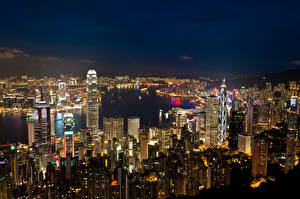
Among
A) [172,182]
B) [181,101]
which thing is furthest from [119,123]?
[181,101]

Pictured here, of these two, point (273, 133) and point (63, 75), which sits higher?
point (63, 75)

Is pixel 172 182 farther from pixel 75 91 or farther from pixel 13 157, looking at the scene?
pixel 75 91

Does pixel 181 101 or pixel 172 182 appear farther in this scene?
Answer: pixel 181 101

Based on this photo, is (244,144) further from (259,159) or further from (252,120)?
(252,120)

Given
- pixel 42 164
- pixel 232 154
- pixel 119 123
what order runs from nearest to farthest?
pixel 42 164
pixel 232 154
pixel 119 123

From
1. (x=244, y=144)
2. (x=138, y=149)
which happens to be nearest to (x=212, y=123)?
(x=244, y=144)

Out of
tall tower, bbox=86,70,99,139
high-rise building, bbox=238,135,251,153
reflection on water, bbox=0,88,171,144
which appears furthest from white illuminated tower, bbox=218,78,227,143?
tall tower, bbox=86,70,99,139

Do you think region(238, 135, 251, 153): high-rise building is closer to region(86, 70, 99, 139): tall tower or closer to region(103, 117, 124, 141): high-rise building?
region(103, 117, 124, 141): high-rise building
